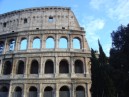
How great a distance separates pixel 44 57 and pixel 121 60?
38.5ft

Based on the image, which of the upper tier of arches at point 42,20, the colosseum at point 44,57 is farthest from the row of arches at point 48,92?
the upper tier of arches at point 42,20

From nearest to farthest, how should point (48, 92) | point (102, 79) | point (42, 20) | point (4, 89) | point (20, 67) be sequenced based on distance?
point (102, 79)
point (48, 92)
point (4, 89)
point (20, 67)
point (42, 20)

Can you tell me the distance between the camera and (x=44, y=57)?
28.6m

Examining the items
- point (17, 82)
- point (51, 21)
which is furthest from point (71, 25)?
point (17, 82)

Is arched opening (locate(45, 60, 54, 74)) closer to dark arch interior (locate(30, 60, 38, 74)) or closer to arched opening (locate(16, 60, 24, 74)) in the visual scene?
dark arch interior (locate(30, 60, 38, 74))

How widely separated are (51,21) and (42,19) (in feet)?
4.32

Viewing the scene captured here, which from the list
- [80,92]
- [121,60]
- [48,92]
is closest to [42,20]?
[48,92]

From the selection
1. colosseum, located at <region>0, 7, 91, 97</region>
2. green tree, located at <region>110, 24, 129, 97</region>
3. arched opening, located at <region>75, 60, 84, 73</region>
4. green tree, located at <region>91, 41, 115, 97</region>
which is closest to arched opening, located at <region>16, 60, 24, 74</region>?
colosseum, located at <region>0, 7, 91, 97</region>

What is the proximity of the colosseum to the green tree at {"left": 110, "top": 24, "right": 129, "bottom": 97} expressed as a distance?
787 cm

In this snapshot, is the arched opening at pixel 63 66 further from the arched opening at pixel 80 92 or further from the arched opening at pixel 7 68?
the arched opening at pixel 7 68

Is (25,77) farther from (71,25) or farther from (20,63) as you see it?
(71,25)

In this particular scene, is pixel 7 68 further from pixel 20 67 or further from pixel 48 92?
pixel 48 92

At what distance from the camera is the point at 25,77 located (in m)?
27.9

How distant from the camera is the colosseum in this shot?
27.5 meters
